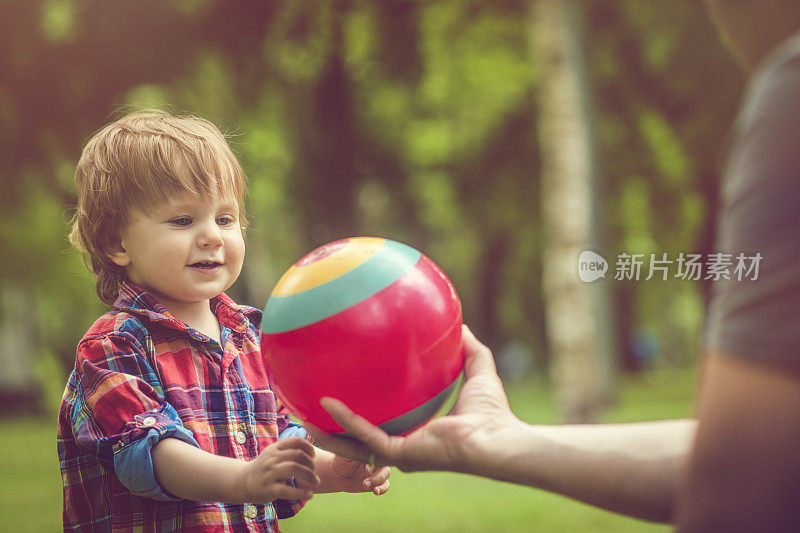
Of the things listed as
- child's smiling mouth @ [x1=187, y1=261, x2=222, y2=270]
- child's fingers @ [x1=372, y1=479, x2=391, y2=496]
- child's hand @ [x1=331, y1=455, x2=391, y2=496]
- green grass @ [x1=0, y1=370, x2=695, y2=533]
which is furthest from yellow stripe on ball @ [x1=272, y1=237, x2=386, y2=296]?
green grass @ [x1=0, y1=370, x2=695, y2=533]

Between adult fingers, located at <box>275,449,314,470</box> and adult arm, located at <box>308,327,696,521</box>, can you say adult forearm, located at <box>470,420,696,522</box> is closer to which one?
adult arm, located at <box>308,327,696,521</box>

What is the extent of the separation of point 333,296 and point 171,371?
52 cm

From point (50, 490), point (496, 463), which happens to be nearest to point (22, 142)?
point (50, 490)

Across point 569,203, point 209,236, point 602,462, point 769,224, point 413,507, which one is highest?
point 569,203

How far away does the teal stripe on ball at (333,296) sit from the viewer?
2238mm

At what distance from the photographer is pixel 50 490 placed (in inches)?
354

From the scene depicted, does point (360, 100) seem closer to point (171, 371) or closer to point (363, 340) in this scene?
point (171, 371)

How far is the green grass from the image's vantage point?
6914 mm

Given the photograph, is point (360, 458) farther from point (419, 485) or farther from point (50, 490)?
point (50, 490)

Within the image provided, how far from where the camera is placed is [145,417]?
7.04 feet

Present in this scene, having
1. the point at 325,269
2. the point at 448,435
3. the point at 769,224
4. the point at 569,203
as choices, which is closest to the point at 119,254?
the point at 325,269

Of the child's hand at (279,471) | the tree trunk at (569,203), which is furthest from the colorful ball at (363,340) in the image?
the tree trunk at (569,203)

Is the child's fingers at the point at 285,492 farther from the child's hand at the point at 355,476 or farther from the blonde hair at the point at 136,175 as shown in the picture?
the blonde hair at the point at 136,175

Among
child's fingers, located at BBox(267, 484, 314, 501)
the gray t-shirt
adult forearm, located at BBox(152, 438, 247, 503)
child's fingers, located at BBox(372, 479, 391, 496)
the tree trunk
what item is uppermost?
the tree trunk
